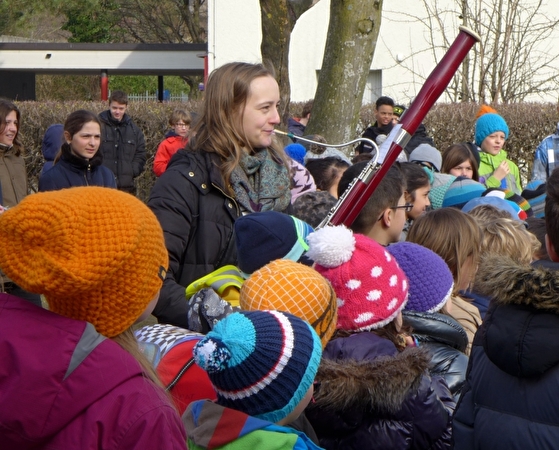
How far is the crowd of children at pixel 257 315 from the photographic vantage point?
142 cm

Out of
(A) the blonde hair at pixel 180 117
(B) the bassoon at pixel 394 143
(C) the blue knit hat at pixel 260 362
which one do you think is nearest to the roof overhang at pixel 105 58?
(A) the blonde hair at pixel 180 117

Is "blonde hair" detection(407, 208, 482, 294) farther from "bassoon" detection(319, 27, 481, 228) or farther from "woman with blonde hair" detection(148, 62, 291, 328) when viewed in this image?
"woman with blonde hair" detection(148, 62, 291, 328)

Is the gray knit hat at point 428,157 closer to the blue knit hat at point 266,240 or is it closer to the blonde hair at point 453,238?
the blonde hair at point 453,238

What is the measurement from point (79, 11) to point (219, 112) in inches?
1130

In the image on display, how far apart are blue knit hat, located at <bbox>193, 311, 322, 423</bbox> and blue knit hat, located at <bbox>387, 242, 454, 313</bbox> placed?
0.88 metres

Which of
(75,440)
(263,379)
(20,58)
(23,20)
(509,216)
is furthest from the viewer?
(23,20)

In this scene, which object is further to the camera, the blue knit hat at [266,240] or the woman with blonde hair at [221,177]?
the woman with blonde hair at [221,177]

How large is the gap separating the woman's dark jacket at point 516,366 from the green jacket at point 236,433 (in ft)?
1.68

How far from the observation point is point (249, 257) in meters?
2.46

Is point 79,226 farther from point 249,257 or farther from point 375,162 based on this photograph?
point 375,162

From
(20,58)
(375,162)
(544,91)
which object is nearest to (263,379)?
(375,162)

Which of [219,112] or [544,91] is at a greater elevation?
[219,112]

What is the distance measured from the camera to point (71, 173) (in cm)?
572

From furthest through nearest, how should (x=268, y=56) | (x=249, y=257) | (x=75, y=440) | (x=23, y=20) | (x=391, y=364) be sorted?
1. (x=23, y=20)
2. (x=268, y=56)
3. (x=249, y=257)
4. (x=391, y=364)
5. (x=75, y=440)
